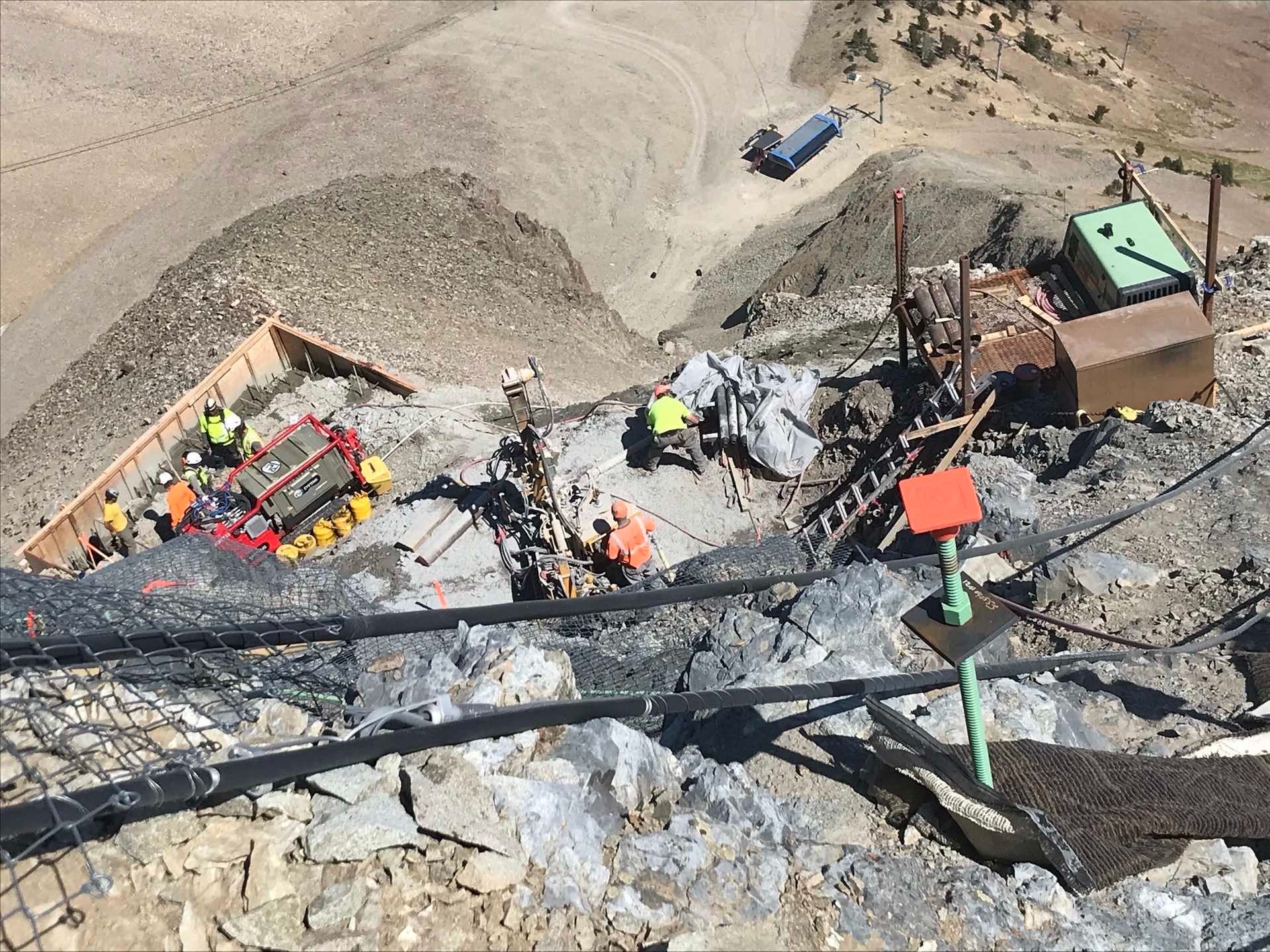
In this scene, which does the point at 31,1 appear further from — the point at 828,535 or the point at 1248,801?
the point at 1248,801

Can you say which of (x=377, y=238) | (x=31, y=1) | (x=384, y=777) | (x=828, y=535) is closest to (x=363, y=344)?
(x=377, y=238)

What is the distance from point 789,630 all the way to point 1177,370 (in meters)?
8.24

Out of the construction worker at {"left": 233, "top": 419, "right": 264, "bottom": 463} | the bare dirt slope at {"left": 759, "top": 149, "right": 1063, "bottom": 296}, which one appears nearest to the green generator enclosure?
the bare dirt slope at {"left": 759, "top": 149, "right": 1063, "bottom": 296}

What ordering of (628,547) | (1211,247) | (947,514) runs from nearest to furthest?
(947,514), (1211,247), (628,547)

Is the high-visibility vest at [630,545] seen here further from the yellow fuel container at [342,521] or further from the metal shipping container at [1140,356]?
the metal shipping container at [1140,356]

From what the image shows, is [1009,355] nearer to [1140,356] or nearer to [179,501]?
[1140,356]

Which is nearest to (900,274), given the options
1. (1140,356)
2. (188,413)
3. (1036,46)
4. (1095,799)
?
(1140,356)

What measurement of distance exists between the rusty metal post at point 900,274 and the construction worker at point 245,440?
38.8 ft

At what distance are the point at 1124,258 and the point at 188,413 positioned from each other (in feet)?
57.1

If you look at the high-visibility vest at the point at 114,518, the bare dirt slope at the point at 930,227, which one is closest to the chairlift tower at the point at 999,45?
the bare dirt slope at the point at 930,227

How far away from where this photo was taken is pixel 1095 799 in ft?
25.2

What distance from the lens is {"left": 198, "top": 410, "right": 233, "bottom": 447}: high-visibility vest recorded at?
19359 mm

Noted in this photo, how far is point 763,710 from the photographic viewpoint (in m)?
9.36

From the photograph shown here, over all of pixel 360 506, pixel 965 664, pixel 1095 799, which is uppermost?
pixel 965 664
